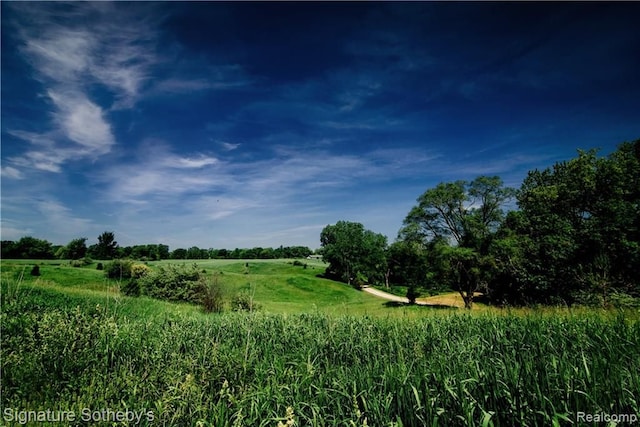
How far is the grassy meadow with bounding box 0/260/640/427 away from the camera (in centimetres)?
386

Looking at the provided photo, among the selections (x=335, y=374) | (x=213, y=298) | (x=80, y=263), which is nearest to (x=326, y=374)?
(x=335, y=374)

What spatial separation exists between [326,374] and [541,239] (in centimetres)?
3356

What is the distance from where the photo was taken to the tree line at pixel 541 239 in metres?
26.8

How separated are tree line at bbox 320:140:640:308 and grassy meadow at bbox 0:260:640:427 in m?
19.9

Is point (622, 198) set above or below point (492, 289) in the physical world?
above

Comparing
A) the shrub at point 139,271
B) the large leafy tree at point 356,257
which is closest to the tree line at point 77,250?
the shrub at point 139,271

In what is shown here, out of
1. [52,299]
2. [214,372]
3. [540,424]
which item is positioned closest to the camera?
[540,424]

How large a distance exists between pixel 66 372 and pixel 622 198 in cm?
4155

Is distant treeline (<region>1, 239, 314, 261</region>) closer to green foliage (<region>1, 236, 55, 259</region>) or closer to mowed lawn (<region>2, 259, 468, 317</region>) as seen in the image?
green foliage (<region>1, 236, 55, 259</region>)

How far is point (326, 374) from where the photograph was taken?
5613 mm

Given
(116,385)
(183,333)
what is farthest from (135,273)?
(116,385)

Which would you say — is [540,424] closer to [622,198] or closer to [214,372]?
[214,372]

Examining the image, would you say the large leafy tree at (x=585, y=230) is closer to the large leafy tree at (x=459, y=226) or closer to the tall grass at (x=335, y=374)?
the large leafy tree at (x=459, y=226)

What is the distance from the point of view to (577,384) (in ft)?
13.5
